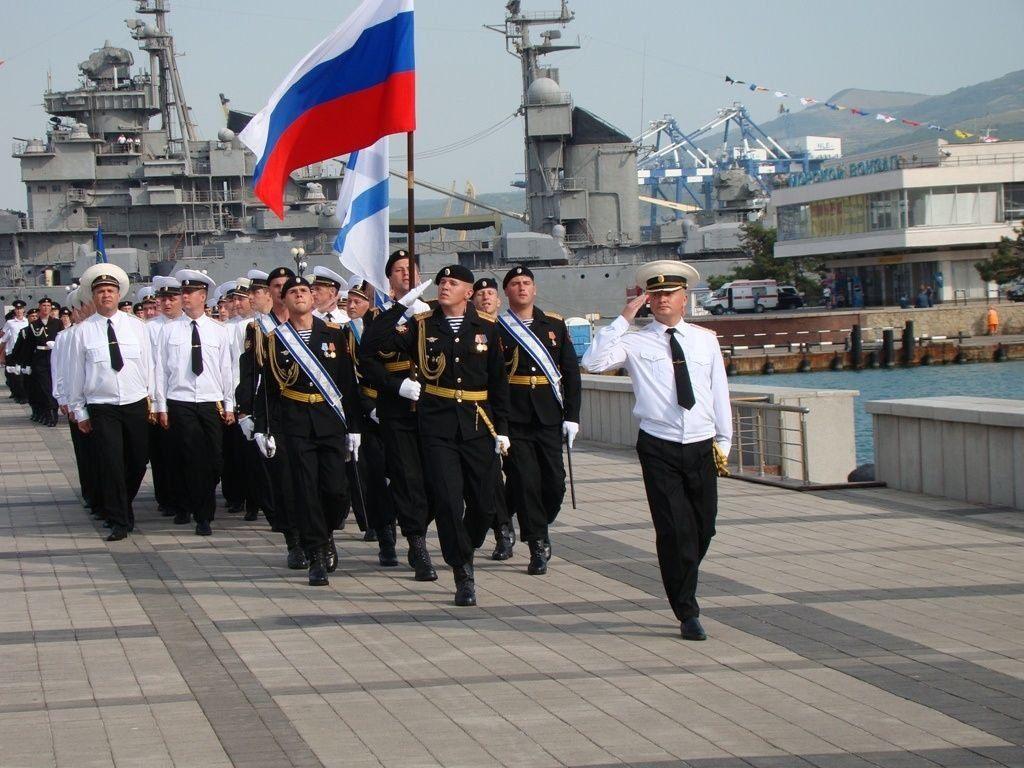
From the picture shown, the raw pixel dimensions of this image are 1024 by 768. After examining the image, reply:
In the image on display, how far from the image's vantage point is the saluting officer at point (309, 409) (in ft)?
31.2

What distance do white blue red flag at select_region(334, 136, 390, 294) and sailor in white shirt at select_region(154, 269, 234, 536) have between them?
82.9 inches

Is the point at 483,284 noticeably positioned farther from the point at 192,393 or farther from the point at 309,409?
the point at 192,393

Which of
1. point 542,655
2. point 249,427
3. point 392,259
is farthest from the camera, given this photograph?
point 392,259

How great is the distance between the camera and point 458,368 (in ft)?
29.2

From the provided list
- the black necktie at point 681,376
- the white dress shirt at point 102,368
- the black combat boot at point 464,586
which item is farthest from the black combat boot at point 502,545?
the white dress shirt at point 102,368

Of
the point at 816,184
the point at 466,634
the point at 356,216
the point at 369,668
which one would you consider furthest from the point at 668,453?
the point at 816,184

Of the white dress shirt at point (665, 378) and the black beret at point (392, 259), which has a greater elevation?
the black beret at point (392, 259)

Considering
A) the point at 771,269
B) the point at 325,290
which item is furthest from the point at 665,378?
the point at 771,269

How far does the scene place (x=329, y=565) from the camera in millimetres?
9547

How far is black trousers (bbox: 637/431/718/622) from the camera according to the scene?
24.7 ft

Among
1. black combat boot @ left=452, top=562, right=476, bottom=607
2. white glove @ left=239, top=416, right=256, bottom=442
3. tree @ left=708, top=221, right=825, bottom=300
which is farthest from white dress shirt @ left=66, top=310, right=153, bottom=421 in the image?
tree @ left=708, top=221, right=825, bottom=300

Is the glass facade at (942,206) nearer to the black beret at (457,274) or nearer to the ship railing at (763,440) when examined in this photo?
the ship railing at (763,440)

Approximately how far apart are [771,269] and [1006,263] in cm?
1858

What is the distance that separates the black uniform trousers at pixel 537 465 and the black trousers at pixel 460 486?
2.03 ft
